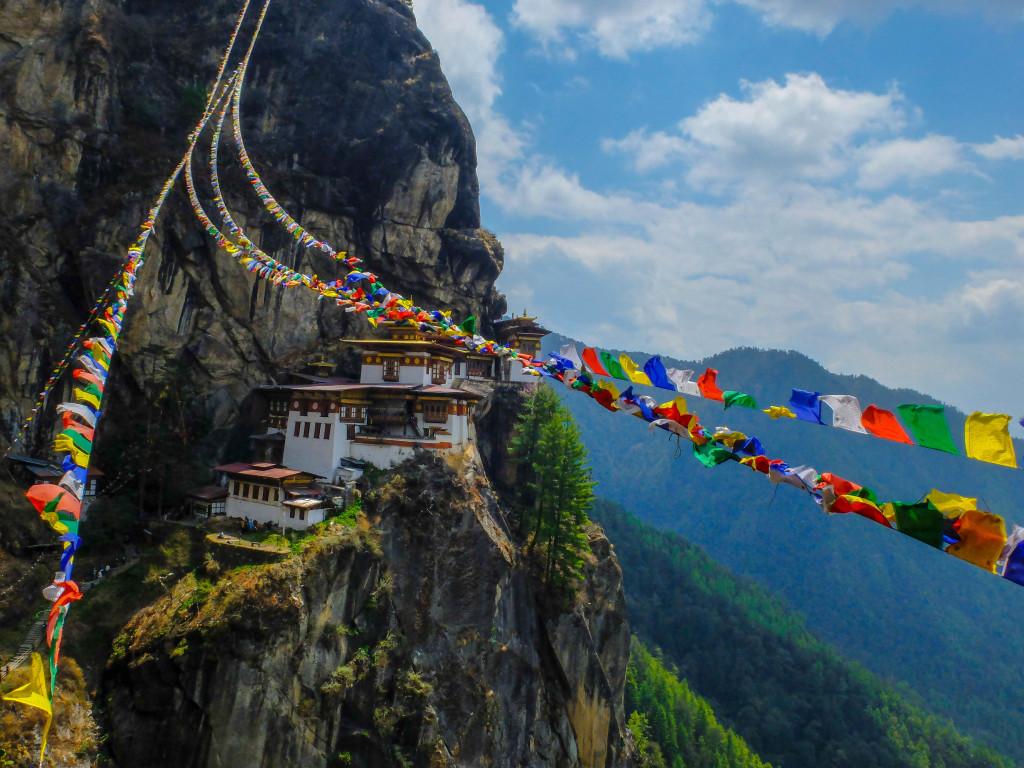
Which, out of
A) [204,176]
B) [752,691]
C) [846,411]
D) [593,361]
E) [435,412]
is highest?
[204,176]

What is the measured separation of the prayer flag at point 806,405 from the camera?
1312 centimetres

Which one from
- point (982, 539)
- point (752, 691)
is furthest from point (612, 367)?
point (752, 691)

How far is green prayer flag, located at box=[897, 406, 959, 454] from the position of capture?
1060 cm

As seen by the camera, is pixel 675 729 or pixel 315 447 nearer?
pixel 315 447

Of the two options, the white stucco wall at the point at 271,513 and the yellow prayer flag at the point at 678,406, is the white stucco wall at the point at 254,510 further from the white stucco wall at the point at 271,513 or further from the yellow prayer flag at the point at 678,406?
the yellow prayer flag at the point at 678,406

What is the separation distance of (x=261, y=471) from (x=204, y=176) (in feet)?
74.4

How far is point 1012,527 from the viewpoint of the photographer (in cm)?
1084

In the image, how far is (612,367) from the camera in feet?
55.0

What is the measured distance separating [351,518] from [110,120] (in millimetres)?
31935

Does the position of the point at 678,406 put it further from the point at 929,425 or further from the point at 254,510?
the point at 254,510

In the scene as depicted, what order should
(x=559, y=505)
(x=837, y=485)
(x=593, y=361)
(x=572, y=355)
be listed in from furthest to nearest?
1. (x=559, y=505)
2. (x=572, y=355)
3. (x=593, y=361)
4. (x=837, y=485)

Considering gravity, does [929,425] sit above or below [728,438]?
above

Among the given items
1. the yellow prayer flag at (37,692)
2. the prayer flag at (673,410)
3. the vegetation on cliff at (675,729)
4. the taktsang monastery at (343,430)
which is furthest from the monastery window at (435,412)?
the vegetation on cliff at (675,729)

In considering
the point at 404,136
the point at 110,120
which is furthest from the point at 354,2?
the point at 110,120
